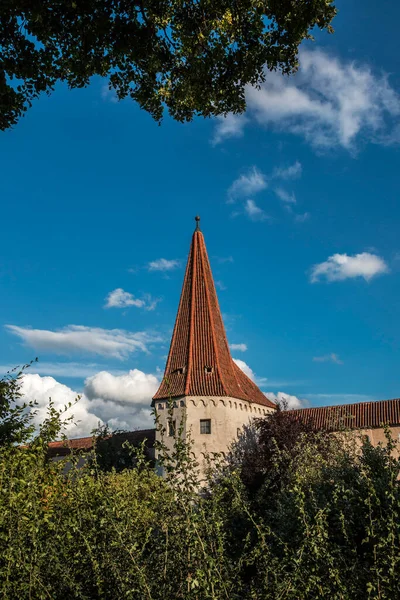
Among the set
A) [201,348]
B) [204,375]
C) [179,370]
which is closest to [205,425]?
[204,375]

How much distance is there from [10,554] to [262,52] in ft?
31.9

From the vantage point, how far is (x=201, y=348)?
33.8 metres

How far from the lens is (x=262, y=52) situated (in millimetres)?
10766

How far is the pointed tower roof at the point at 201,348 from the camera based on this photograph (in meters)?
32.5

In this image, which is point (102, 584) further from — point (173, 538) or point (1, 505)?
point (1, 505)

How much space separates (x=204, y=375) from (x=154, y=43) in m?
24.3

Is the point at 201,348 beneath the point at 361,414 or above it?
above

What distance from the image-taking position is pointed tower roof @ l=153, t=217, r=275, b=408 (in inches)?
1281

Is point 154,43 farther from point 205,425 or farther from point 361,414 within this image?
point 361,414

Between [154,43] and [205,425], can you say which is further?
[205,425]

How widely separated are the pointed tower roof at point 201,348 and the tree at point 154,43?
21.9 meters

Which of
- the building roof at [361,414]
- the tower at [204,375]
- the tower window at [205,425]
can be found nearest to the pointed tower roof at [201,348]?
the tower at [204,375]

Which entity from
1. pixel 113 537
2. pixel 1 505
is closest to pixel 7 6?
pixel 1 505

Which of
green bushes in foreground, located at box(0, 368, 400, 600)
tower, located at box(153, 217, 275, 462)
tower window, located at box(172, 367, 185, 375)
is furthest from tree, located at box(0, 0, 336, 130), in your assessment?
tower window, located at box(172, 367, 185, 375)
